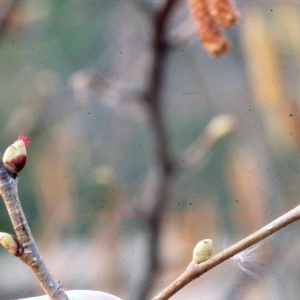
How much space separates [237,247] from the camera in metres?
0.32

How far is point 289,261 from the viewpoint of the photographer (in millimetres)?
1355

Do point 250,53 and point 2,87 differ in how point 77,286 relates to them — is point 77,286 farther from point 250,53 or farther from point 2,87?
point 2,87

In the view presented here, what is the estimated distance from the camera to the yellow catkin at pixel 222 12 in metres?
0.51

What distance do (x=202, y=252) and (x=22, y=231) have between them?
130mm

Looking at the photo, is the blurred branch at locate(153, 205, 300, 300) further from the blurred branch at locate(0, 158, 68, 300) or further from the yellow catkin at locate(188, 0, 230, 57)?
the yellow catkin at locate(188, 0, 230, 57)

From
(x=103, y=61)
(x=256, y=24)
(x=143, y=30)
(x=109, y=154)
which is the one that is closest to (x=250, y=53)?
(x=256, y=24)

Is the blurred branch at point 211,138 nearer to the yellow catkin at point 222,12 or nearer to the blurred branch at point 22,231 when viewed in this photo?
the yellow catkin at point 222,12

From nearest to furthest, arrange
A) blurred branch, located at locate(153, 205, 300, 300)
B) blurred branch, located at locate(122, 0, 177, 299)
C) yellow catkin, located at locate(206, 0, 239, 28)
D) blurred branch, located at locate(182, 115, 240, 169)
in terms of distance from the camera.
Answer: blurred branch, located at locate(153, 205, 300, 300), yellow catkin, located at locate(206, 0, 239, 28), blurred branch, located at locate(122, 0, 177, 299), blurred branch, located at locate(182, 115, 240, 169)

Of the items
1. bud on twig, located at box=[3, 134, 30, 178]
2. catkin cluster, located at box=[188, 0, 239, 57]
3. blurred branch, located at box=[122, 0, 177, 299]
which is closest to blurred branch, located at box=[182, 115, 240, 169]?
blurred branch, located at box=[122, 0, 177, 299]

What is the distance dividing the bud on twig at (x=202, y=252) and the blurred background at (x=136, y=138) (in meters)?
0.40

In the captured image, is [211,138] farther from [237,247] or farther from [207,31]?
[237,247]

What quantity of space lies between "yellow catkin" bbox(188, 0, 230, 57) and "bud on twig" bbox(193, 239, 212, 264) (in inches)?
10.3

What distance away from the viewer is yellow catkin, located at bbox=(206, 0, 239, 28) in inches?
20.1

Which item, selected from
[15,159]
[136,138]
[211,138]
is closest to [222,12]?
[15,159]
